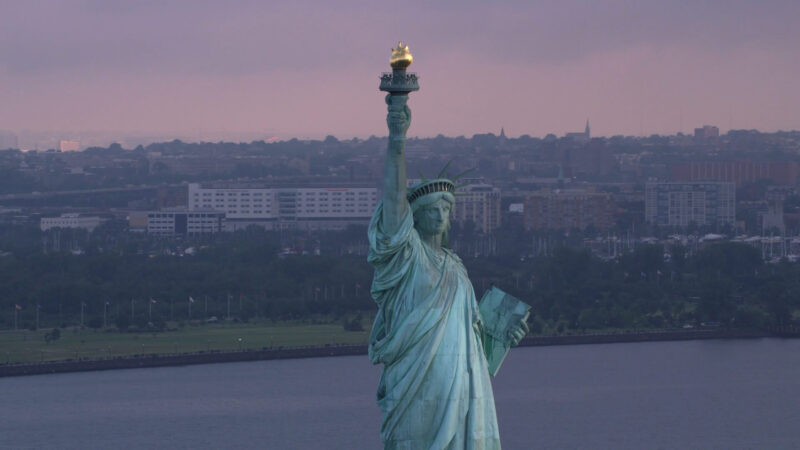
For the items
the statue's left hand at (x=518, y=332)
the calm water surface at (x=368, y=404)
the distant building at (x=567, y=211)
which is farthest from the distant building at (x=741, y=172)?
the statue's left hand at (x=518, y=332)

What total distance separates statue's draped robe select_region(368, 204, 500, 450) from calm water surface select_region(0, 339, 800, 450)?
12959mm

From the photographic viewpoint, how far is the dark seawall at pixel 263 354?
25703mm

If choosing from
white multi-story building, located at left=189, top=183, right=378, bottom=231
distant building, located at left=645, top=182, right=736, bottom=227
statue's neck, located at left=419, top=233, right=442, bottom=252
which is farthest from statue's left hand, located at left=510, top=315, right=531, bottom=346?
distant building, located at left=645, top=182, right=736, bottom=227

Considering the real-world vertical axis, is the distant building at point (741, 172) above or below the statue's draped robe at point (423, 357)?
below

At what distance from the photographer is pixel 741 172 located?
73625 mm

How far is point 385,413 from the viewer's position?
22.1ft

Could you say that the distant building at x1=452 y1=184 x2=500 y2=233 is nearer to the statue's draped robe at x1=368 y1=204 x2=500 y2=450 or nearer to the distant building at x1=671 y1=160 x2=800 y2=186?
the distant building at x1=671 y1=160 x2=800 y2=186

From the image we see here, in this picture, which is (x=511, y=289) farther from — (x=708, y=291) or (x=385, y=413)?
(x=385, y=413)

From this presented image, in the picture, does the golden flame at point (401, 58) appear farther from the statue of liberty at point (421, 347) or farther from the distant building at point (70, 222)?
the distant building at point (70, 222)

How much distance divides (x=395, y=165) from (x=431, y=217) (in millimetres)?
317

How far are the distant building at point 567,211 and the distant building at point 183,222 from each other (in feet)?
28.6

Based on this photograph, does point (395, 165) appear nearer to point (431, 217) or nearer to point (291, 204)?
point (431, 217)

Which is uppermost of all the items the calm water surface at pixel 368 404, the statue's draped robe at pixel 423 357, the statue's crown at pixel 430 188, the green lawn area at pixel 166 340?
the statue's crown at pixel 430 188

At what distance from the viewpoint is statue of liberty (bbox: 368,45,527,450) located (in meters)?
6.62
